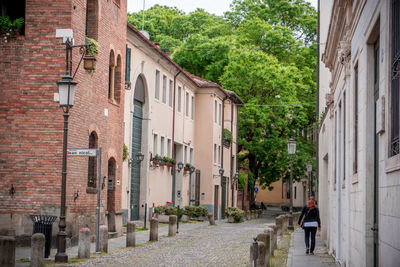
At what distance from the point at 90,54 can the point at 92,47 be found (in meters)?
0.49

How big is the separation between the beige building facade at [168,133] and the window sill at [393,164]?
838 inches

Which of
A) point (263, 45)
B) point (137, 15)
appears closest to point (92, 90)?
point (263, 45)

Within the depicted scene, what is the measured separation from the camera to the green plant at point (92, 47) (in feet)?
69.7

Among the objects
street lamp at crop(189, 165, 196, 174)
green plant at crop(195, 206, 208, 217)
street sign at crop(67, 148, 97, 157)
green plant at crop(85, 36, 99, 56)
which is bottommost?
green plant at crop(195, 206, 208, 217)

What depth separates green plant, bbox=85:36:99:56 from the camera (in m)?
21.2

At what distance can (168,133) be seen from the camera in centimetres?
3875

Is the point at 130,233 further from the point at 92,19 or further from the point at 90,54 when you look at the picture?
the point at 92,19

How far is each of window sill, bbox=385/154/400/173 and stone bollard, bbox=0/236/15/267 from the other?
7.85m

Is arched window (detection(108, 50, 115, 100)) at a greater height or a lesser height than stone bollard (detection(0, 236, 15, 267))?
greater

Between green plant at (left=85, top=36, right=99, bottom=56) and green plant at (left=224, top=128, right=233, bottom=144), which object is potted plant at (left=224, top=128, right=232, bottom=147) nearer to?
green plant at (left=224, top=128, right=233, bottom=144)

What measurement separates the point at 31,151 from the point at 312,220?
8393 mm

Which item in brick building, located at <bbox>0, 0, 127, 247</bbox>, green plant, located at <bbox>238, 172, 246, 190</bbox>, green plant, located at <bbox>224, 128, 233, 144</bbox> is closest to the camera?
brick building, located at <bbox>0, 0, 127, 247</bbox>

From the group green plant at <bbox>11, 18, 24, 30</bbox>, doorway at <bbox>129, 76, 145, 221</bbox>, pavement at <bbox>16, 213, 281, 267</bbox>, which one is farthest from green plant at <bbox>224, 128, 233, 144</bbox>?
green plant at <bbox>11, 18, 24, 30</bbox>

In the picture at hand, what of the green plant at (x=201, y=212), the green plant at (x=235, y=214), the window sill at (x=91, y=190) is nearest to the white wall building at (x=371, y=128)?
the window sill at (x=91, y=190)
